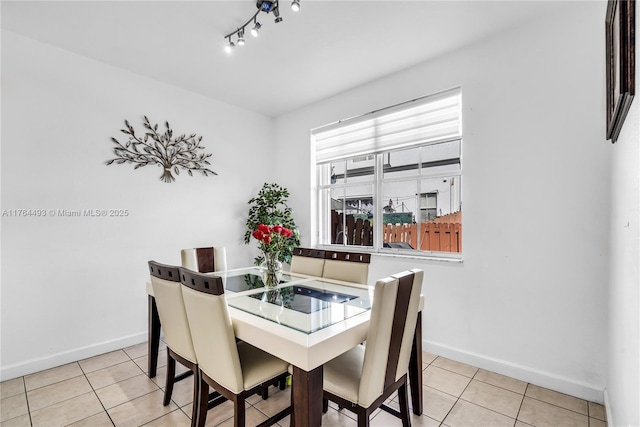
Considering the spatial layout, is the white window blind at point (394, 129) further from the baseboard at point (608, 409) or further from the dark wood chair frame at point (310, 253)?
the baseboard at point (608, 409)

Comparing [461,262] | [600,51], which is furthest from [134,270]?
[600,51]

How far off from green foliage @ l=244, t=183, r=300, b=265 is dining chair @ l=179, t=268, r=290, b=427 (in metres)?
2.33

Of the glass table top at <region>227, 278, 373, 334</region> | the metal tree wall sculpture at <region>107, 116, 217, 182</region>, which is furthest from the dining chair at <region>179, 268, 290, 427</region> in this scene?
the metal tree wall sculpture at <region>107, 116, 217, 182</region>

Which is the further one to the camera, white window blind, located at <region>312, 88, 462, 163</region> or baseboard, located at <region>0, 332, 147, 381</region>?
white window blind, located at <region>312, 88, 462, 163</region>

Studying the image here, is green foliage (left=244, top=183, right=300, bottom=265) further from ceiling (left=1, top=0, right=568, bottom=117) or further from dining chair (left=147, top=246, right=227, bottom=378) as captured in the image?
ceiling (left=1, top=0, right=568, bottom=117)

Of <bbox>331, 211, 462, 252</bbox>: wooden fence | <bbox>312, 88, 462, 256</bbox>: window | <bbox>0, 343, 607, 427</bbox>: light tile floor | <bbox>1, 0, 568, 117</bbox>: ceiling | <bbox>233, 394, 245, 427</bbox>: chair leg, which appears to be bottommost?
<bbox>0, 343, 607, 427</bbox>: light tile floor

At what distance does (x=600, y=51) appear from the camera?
82.3 inches

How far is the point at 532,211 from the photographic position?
2348mm

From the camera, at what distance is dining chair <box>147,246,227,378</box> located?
7.82 ft

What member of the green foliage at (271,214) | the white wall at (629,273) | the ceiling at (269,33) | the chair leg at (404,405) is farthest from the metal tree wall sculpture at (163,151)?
the white wall at (629,273)

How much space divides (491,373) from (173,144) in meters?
3.88

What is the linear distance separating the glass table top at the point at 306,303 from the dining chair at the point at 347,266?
18 centimetres

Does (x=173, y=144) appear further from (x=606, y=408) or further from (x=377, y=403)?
(x=606, y=408)

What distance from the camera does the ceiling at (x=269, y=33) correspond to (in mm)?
2195
